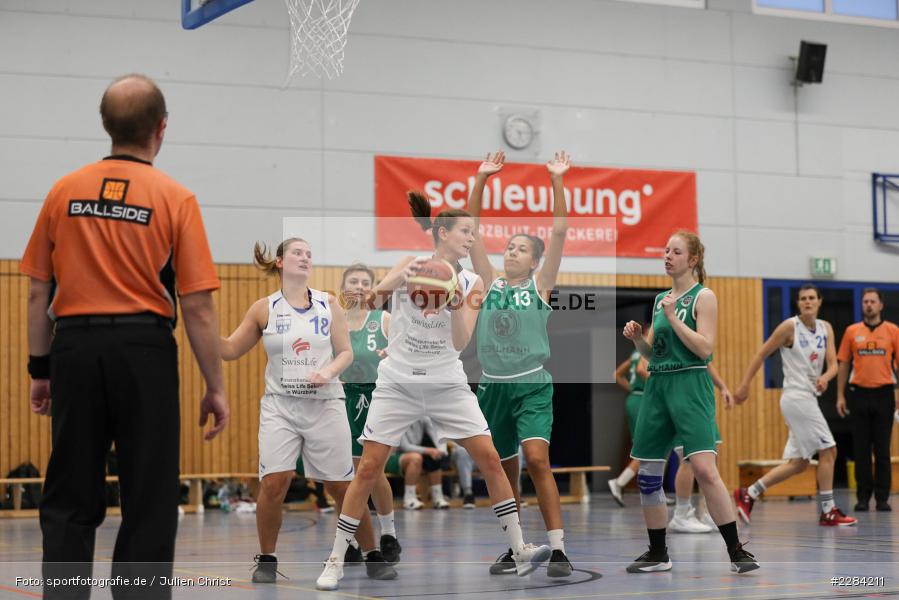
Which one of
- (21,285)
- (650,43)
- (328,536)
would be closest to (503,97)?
(650,43)

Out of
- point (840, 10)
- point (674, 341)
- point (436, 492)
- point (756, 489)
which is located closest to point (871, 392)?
point (756, 489)

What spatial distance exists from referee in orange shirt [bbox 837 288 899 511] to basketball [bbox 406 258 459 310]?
24.4 feet

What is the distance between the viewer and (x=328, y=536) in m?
10.2

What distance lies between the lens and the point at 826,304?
693 inches

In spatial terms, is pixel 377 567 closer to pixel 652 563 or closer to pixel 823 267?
pixel 652 563

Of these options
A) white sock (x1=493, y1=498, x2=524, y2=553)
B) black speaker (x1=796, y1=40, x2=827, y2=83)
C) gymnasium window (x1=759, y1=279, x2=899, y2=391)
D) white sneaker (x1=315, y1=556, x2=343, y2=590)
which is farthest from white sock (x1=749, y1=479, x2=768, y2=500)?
black speaker (x1=796, y1=40, x2=827, y2=83)

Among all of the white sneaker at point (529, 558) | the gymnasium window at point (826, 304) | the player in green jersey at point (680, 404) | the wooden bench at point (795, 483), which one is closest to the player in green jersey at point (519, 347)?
the white sneaker at point (529, 558)

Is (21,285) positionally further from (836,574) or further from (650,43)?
(836,574)

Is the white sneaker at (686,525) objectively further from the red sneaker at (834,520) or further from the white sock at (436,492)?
the white sock at (436,492)

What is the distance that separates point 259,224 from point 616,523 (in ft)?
20.6

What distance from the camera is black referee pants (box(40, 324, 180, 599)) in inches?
146

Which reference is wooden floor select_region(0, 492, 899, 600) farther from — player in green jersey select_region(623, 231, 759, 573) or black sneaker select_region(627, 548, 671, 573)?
player in green jersey select_region(623, 231, 759, 573)

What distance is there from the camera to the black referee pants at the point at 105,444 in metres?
3.71

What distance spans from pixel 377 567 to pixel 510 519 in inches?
37.9
